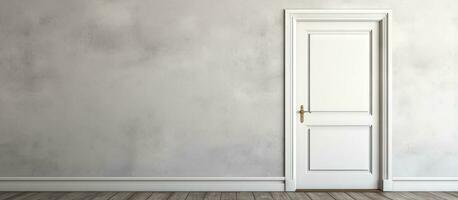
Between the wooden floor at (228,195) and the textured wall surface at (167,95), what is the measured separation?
0.24 meters

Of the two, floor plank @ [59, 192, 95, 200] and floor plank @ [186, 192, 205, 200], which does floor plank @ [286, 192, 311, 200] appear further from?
floor plank @ [59, 192, 95, 200]

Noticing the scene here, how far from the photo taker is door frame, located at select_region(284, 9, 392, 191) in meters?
4.64

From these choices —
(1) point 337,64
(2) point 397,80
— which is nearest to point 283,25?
(1) point 337,64

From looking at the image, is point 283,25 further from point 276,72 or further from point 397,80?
point 397,80

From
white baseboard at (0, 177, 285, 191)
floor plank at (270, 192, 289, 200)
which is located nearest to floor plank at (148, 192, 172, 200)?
white baseboard at (0, 177, 285, 191)

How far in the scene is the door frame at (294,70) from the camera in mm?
4641

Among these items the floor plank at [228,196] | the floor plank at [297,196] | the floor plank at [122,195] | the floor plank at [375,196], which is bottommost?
the floor plank at [375,196]

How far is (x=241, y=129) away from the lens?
4.66m

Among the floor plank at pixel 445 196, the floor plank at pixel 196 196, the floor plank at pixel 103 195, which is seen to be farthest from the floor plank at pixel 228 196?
the floor plank at pixel 445 196

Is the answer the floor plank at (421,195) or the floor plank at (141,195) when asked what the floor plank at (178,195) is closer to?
the floor plank at (141,195)

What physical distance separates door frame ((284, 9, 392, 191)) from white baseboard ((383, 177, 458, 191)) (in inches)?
1.7

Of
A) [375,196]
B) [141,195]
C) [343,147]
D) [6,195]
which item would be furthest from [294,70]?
[6,195]

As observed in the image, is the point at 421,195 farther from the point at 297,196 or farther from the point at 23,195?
the point at 23,195

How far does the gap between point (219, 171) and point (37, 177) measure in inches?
75.7
